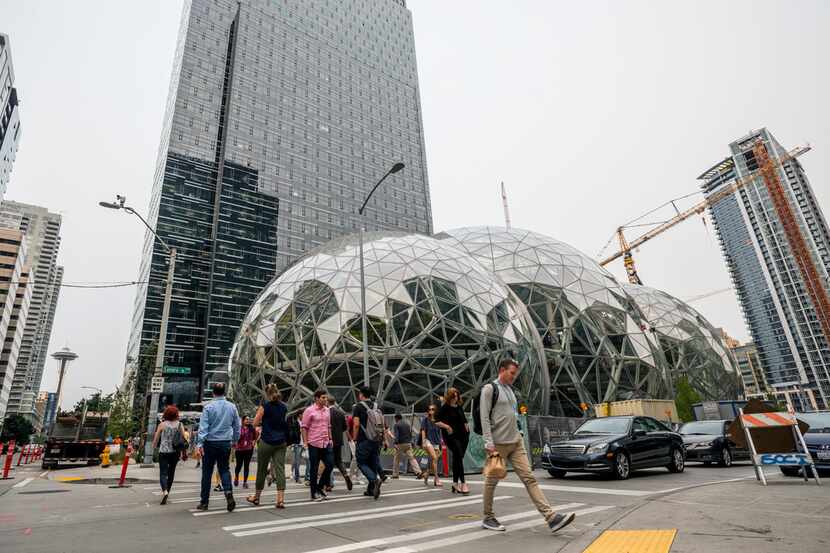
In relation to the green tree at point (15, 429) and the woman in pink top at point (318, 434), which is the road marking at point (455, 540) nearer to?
the woman in pink top at point (318, 434)

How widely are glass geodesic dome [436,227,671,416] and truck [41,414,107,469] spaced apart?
76.7 feet

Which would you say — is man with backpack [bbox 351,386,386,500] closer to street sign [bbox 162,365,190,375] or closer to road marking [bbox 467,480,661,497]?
road marking [bbox 467,480,661,497]

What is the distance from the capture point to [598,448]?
10320mm

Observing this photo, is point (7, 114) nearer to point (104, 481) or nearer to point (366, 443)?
point (104, 481)

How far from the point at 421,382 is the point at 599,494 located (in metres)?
12.8

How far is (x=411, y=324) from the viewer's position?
21.3 metres

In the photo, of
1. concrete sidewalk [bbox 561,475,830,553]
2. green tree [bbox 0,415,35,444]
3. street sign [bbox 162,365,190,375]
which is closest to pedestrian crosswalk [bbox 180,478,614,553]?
concrete sidewalk [bbox 561,475,830,553]

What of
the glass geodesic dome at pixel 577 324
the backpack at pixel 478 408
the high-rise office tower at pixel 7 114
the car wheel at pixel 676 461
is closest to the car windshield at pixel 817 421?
the car wheel at pixel 676 461

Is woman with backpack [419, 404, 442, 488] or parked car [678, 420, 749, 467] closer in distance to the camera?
woman with backpack [419, 404, 442, 488]

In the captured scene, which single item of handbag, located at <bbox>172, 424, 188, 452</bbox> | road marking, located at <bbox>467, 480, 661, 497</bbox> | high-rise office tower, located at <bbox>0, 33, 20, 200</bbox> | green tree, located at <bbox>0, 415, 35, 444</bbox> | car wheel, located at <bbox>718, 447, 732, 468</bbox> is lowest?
car wheel, located at <bbox>718, 447, 732, 468</bbox>

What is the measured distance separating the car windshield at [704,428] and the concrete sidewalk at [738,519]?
22.9ft

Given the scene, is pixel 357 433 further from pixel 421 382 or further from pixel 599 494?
pixel 421 382

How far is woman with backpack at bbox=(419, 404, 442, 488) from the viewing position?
10278 millimetres

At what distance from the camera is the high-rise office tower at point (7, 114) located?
54562 millimetres
